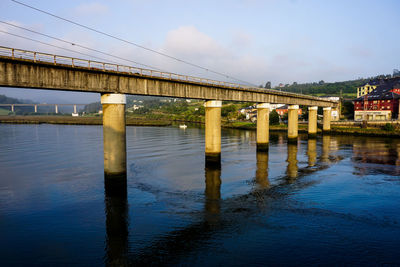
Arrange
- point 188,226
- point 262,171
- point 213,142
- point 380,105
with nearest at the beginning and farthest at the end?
point 188,226 < point 262,171 < point 213,142 < point 380,105

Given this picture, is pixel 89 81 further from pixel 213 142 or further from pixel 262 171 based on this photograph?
pixel 262 171

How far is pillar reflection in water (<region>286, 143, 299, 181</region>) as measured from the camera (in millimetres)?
37312

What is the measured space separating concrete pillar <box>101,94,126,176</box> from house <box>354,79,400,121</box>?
100038mm

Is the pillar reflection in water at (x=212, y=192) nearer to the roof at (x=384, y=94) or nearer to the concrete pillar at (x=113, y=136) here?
the concrete pillar at (x=113, y=136)

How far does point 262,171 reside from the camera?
130ft

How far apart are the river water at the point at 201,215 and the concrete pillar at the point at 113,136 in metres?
1.89

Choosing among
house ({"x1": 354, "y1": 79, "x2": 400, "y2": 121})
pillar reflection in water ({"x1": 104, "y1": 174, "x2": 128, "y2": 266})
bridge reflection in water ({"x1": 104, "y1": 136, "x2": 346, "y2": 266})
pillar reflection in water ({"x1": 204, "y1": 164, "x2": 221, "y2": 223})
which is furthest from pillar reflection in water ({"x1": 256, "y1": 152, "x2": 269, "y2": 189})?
house ({"x1": 354, "y1": 79, "x2": 400, "y2": 121})

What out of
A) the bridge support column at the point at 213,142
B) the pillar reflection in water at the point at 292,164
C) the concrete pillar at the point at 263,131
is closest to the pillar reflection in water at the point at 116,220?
the bridge support column at the point at 213,142

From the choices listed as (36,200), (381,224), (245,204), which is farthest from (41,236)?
(381,224)

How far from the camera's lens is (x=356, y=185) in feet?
104

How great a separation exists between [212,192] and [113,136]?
455 inches

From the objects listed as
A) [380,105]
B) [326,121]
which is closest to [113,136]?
[326,121]

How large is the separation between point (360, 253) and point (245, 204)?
33.4 feet

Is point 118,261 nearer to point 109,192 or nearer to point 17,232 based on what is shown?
point 17,232
